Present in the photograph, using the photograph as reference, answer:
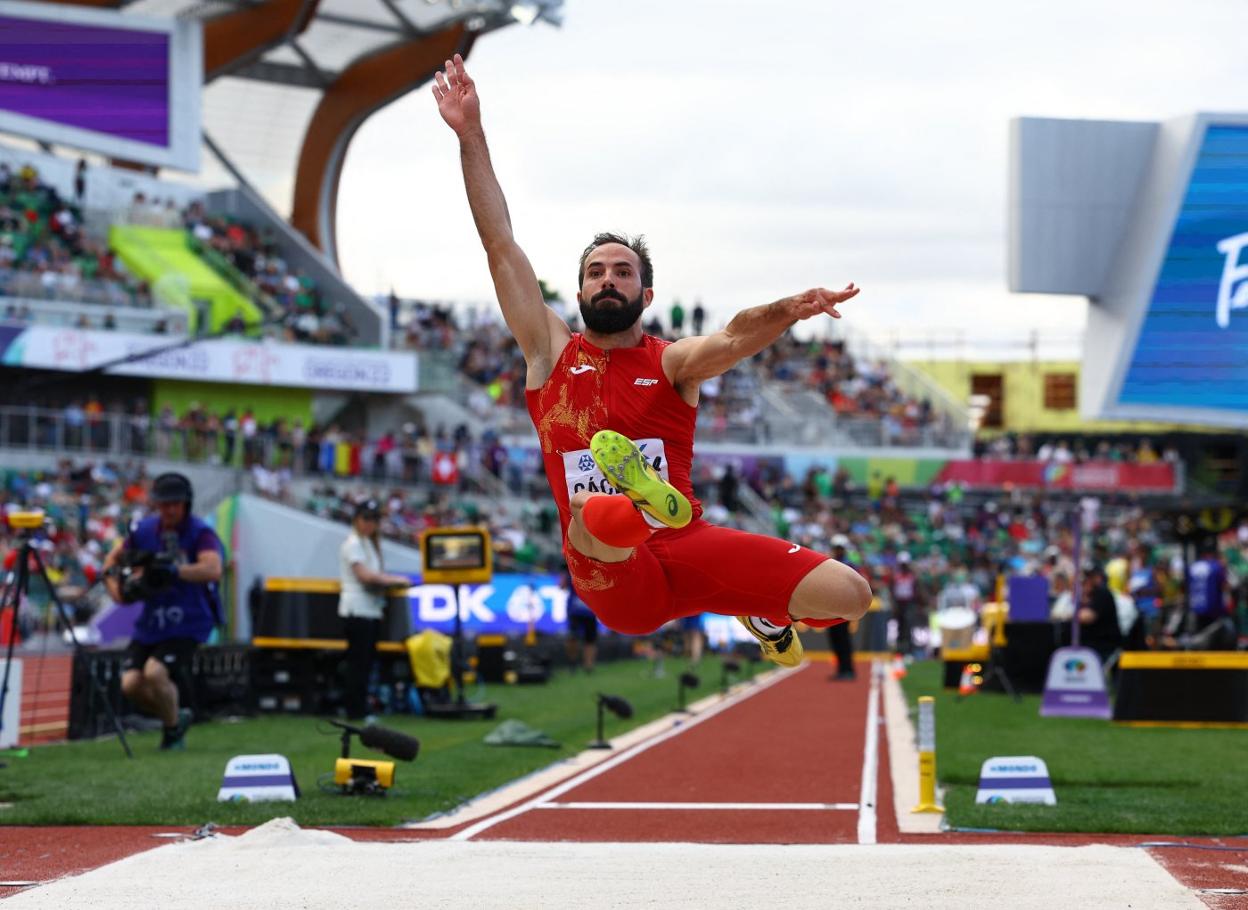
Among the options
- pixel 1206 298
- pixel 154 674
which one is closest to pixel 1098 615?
pixel 1206 298

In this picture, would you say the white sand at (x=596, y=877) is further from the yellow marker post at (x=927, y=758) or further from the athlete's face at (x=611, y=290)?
the athlete's face at (x=611, y=290)

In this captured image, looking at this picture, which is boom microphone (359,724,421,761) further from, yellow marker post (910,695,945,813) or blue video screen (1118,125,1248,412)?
blue video screen (1118,125,1248,412)

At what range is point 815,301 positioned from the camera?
6.49m

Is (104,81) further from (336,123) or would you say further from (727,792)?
(727,792)

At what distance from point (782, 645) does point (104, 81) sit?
40.3m

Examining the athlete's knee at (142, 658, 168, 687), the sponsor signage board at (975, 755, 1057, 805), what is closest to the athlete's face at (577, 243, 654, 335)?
the sponsor signage board at (975, 755, 1057, 805)

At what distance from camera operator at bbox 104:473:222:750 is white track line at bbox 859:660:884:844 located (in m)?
5.04

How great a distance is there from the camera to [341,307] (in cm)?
4700

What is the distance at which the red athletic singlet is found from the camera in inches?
271

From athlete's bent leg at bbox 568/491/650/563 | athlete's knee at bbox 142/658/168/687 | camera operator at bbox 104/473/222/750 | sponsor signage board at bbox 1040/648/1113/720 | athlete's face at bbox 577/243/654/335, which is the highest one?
athlete's face at bbox 577/243/654/335

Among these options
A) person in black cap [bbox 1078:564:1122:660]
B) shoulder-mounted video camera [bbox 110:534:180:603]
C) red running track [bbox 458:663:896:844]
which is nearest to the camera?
red running track [bbox 458:663:896:844]

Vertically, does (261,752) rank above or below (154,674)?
below

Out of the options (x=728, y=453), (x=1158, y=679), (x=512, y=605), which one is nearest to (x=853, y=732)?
(x=1158, y=679)

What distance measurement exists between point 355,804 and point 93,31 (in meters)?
37.9
